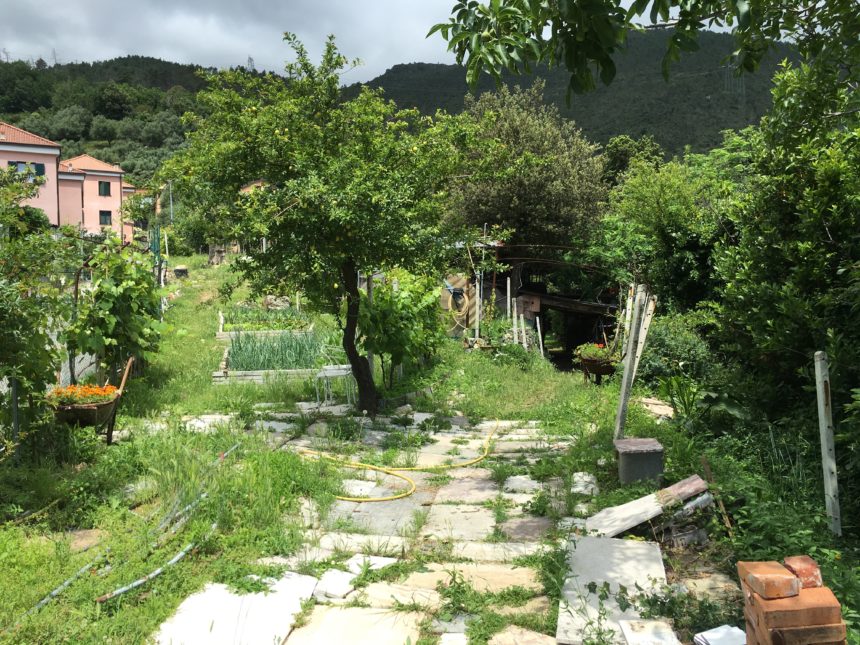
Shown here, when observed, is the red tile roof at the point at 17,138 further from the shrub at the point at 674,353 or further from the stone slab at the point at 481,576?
the stone slab at the point at 481,576

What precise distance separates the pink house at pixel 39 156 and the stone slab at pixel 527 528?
4269 cm

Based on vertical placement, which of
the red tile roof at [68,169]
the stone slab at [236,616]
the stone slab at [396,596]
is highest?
the red tile roof at [68,169]

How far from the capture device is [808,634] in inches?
102

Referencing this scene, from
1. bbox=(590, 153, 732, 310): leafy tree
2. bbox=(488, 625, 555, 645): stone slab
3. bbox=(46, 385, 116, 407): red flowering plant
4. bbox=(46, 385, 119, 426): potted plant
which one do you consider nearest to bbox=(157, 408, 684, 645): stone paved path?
bbox=(488, 625, 555, 645): stone slab

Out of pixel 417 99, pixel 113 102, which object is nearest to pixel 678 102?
pixel 417 99

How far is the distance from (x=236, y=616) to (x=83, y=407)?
3.57 m

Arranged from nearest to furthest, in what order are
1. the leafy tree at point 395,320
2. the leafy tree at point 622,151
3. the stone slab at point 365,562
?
the stone slab at point 365,562 < the leafy tree at point 395,320 < the leafy tree at point 622,151

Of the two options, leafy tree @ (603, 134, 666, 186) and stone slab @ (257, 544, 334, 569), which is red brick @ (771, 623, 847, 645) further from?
leafy tree @ (603, 134, 666, 186)

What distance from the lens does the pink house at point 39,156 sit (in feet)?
132

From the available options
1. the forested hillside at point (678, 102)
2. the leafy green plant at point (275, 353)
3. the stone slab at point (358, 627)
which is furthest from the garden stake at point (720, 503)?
the forested hillside at point (678, 102)

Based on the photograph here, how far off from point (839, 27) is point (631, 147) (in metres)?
30.6

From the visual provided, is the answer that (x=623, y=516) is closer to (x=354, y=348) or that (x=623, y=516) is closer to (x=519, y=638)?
(x=519, y=638)

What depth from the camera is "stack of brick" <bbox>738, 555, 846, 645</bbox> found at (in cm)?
258

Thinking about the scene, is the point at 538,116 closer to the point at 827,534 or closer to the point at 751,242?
the point at 751,242
